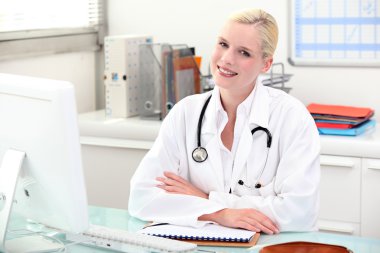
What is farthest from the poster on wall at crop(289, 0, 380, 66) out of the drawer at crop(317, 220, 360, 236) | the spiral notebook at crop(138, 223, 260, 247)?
the spiral notebook at crop(138, 223, 260, 247)

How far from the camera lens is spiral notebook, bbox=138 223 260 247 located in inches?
77.0

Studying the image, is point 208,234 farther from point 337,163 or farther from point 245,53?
point 337,163

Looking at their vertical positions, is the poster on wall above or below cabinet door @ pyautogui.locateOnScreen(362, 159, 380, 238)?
above

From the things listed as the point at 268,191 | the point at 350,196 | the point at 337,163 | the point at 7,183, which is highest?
the point at 7,183

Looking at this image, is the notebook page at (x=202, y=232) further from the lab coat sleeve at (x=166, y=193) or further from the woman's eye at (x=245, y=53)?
the woman's eye at (x=245, y=53)

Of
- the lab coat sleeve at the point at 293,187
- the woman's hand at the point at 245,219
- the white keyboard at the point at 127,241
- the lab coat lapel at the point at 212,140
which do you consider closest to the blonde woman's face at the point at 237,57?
the lab coat lapel at the point at 212,140

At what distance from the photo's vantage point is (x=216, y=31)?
3781 mm

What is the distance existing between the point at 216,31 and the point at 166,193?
1.69 meters

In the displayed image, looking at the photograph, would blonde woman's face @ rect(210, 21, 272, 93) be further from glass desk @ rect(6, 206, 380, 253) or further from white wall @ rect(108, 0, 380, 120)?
white wall @ rect(108, 0, 380, 120)

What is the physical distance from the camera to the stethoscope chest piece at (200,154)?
94.8 inches

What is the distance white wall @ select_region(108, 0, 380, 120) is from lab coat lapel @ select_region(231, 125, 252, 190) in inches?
51.9

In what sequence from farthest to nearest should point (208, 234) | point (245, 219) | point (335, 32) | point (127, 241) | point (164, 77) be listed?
point (335, 32) < point (164, 77) < point (245, 219) < point (208, 234) < point (127, 241)

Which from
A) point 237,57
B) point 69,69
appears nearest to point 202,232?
point 237,57

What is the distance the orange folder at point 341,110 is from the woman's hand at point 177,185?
104cm
